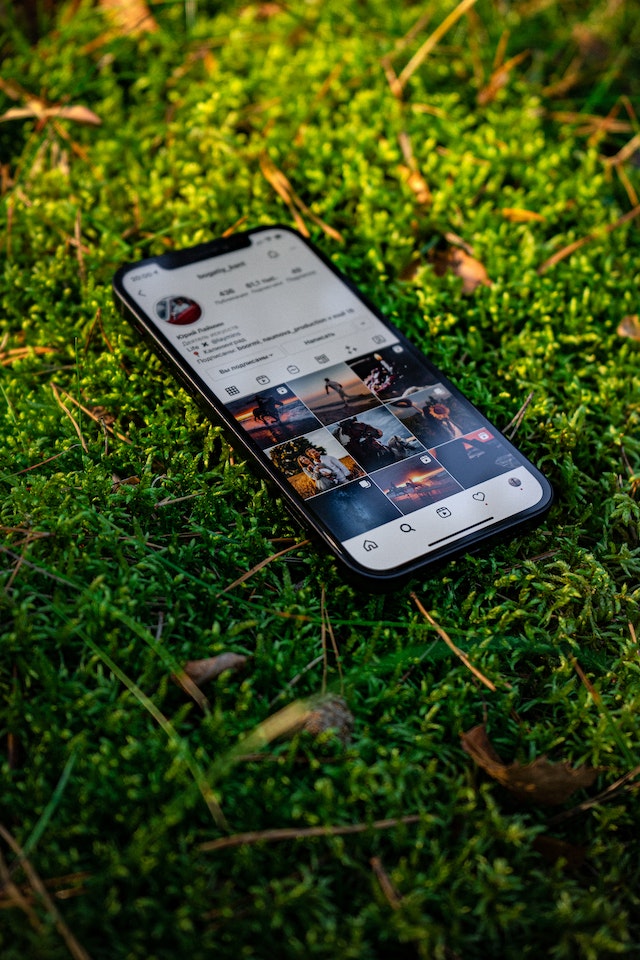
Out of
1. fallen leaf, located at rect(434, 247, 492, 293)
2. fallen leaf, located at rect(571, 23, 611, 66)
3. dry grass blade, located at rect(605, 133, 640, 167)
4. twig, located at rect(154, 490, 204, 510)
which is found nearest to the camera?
twig, located at rect(154, 490, 204, 510)

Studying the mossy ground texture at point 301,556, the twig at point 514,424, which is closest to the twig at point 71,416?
the mossy ground texture at point 301,556

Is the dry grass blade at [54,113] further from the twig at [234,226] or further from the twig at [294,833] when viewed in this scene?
the twig at [294,833]

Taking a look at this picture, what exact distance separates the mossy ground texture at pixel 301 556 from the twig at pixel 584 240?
0.03m

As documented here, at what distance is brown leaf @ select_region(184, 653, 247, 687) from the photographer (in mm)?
1826

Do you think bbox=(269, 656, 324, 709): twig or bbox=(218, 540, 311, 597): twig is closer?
bbox=(269, 656, 324, 709): twig

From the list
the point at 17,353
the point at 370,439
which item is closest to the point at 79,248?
the point at 17,353

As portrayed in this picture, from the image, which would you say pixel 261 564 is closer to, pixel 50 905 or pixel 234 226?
pixel 50 905

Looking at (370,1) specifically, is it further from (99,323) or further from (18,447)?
(18,447)

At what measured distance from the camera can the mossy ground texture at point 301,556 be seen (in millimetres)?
1586

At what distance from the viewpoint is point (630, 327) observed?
9.25 feet

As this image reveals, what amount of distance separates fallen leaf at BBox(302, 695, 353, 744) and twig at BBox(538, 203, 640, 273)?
187cm

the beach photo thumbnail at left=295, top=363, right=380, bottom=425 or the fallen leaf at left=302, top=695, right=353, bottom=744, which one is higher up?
the beach photo thumbnail at left=295, top=363, right=380, bottom=425

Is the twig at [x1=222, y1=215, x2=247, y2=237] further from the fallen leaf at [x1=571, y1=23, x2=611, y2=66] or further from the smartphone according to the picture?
the fallen leaf at [x1=571, y1=23, x2=611, y2=66]

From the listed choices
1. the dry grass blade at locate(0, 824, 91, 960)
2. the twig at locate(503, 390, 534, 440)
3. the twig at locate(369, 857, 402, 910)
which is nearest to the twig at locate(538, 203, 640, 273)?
the twig at locate(503, 390, 534, 440)
